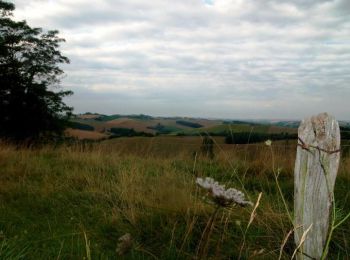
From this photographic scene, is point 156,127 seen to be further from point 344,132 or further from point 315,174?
point 315,174

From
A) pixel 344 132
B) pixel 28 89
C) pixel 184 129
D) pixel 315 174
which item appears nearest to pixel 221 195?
pixel 315 174

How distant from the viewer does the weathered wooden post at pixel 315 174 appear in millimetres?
2400

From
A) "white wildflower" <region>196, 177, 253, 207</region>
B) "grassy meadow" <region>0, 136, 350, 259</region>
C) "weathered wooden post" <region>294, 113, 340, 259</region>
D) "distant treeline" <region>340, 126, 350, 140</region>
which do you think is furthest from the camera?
"distant treeline" <region>340, 126, 350, 140</region>

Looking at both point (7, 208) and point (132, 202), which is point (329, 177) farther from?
point (7, 208)

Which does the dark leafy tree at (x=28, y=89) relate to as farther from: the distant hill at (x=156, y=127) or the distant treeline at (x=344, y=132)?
the distant treeline at (x=344, y=132)

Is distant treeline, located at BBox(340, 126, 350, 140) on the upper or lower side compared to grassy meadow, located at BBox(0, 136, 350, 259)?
upper

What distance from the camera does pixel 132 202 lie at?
4984 mm

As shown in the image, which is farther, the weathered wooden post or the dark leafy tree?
the dark leafy tree

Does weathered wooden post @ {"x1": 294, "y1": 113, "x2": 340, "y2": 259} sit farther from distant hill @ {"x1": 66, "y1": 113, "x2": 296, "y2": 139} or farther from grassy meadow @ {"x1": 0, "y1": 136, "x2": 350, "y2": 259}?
distant hill @ {"x1": 66, "y1": 113, "x2": 296, "y2": 139}

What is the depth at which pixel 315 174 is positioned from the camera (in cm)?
248

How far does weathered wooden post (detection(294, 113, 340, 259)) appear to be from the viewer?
2.40 meters

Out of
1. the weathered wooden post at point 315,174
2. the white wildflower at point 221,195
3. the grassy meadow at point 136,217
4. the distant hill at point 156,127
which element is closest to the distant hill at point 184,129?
the distant hill at point 156,127

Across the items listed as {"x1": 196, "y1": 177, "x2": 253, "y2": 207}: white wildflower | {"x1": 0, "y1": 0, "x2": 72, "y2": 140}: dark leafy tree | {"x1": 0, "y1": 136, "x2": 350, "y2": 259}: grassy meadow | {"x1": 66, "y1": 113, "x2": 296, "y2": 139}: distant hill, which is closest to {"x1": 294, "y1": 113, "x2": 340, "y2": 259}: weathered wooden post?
{"x1": 0, "y1": 136, "x2": 350, "y2": 259}: grassy meadow

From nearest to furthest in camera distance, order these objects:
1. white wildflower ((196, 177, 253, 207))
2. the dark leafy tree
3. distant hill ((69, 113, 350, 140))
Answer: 1. white wildflower ((196, 177, 253, 207))
2. distant hill ((69, 113, 350, 140))
3. the dark leafy tree
